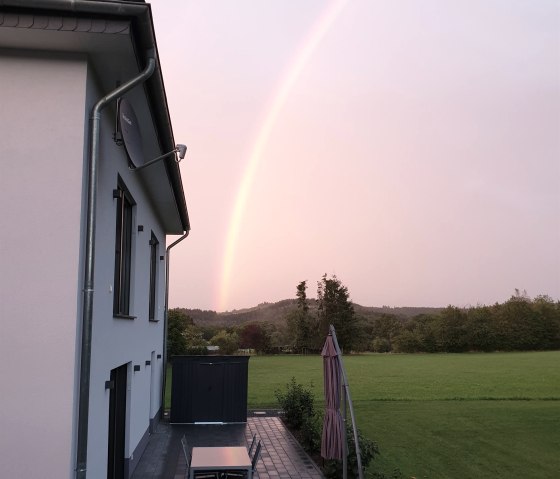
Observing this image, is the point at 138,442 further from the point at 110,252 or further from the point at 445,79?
the point at 445,79

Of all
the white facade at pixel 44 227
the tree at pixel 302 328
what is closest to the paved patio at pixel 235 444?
the white facade at pixel 44 227

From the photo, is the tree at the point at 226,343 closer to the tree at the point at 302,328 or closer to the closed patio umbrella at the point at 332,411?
the tree at the point at 302,328

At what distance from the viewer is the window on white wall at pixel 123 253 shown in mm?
7071

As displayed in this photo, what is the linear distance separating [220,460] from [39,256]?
3221 mm

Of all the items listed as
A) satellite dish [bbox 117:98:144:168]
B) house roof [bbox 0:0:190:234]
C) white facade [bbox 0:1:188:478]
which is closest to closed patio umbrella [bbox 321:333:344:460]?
white facade [bbox 0:1:188:478]

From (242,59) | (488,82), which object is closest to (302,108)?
(242,59)

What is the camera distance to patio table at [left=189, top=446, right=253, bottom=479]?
599 centimetres

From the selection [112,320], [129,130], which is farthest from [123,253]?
[129,130]

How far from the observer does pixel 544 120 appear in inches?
799

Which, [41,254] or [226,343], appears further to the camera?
[226,343]

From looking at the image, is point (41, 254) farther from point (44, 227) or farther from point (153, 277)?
point (153, 277)

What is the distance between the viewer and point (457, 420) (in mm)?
15180

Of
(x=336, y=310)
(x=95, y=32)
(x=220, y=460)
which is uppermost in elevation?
(x=95, y=32)

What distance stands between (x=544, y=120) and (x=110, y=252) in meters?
18.6
